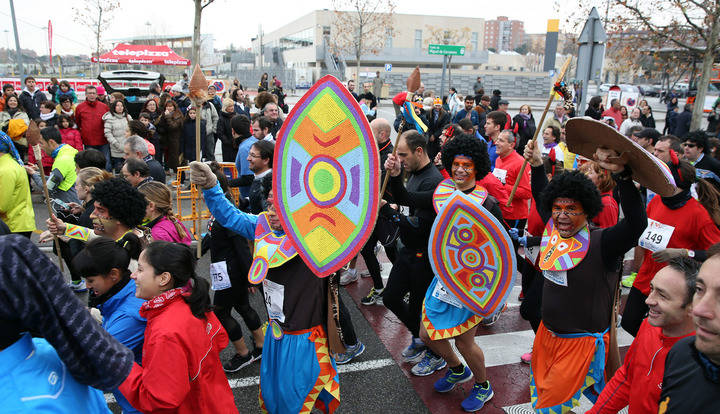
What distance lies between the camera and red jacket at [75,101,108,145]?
31.0 feet

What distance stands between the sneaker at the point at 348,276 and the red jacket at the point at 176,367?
10.9 feet

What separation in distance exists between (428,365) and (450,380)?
1.06 ft

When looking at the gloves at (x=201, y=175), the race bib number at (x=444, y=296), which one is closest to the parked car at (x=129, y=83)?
the gloves at (x=201, y=175)

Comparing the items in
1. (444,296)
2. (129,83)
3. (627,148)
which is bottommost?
(444,296)

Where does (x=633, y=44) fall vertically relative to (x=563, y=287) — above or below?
above

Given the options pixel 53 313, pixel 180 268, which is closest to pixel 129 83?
pixel 180 268

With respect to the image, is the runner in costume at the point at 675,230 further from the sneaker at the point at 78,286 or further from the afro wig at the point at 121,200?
the sneaker at the point at 78,286

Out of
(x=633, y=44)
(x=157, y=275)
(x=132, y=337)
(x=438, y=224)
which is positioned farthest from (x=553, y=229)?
(x=633, y=44)

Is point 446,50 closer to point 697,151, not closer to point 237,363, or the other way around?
point 697,151

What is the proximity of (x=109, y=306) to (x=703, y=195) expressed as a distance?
13.6 feet

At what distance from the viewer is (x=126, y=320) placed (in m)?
2.45

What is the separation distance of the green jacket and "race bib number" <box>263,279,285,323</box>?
11.3 ft

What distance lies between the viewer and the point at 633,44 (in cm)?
1226

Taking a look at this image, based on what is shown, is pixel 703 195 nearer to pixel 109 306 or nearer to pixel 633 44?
pixel 109 306
